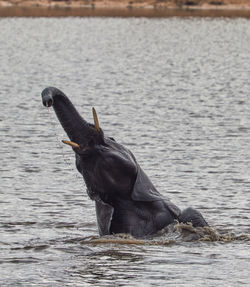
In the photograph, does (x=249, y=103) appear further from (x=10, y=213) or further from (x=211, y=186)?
(x=10, y=213)

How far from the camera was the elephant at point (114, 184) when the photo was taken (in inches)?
656

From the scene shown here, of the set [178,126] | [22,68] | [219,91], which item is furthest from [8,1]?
[178,126]

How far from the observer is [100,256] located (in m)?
17.3

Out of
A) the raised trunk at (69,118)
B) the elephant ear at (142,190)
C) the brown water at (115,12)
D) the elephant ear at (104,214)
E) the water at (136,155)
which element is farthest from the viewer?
the brown water at (115,12)

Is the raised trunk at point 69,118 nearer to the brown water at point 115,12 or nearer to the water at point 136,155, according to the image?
the water at point 136,155

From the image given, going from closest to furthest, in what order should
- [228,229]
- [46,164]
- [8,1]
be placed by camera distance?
[228,229] < [46,164] < [8,1]

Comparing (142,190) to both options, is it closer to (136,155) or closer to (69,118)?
(69,118)

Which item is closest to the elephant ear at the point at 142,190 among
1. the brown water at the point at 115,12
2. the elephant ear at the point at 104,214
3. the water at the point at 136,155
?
the elephant ear at the point at 104,214

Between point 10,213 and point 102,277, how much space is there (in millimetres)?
5511

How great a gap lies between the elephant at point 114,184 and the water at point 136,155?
32 cm

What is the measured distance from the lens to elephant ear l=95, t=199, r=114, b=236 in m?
17.2

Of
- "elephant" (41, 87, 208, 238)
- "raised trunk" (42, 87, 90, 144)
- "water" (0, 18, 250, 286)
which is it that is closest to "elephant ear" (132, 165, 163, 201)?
"elephant" (41, 87, 208, 238)

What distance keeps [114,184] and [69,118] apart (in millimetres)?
1262

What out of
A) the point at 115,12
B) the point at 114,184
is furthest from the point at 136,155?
the point at 115,12
